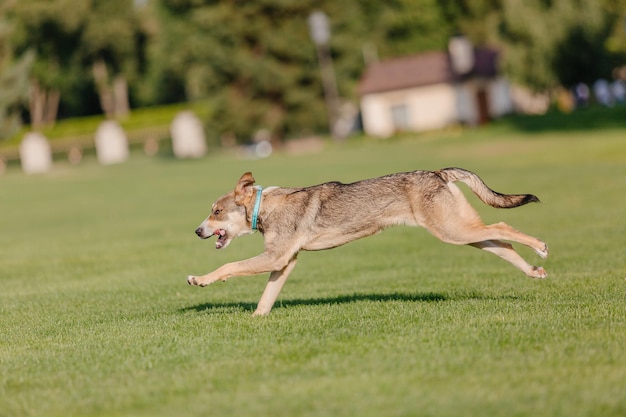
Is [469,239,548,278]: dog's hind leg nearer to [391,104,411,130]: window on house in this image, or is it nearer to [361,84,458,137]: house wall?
[361,84,458,137]: house wall

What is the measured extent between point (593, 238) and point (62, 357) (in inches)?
495

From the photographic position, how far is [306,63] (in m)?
79.6

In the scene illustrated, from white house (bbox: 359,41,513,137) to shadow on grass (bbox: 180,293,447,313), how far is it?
69762 mm

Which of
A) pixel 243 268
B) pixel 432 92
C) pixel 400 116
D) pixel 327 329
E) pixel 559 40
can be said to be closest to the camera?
pixel 327 329

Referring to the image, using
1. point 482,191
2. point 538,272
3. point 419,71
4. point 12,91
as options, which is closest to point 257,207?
point 482,191

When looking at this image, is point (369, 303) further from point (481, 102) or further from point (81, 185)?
point (481, 102)

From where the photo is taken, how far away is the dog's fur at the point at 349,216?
10766mm

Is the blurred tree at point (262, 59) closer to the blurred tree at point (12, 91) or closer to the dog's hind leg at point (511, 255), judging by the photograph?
the blurred tree at point (12, 91)

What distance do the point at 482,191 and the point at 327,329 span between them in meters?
2.60

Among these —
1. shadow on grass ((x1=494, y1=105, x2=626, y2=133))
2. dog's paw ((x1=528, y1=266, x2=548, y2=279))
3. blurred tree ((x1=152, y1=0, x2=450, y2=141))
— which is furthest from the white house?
dog's paw ((x1=528, y1=266, x2=548, y2=279))

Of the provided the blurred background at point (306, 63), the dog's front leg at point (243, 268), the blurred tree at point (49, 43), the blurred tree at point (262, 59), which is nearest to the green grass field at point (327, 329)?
the dog's front leg at point (243, 268)

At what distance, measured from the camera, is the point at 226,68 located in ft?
256

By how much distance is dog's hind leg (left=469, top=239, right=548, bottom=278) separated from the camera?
36.5ft

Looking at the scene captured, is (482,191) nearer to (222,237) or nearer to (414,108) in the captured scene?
(222,237)
